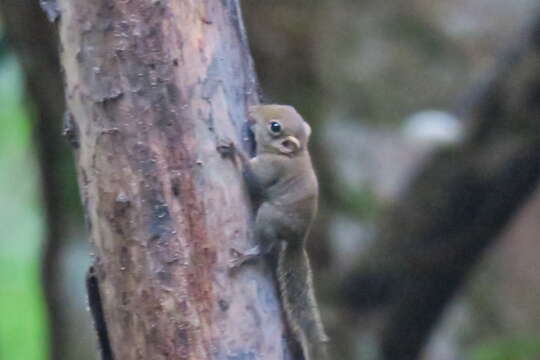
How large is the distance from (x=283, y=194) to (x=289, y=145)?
146 mm

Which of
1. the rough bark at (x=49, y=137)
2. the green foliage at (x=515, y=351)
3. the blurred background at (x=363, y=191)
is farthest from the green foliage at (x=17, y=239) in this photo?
the green foliage at (x=515, y=351)

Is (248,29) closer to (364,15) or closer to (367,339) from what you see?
(367,339)

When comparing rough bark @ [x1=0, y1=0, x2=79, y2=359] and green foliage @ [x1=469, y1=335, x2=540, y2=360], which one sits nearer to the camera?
rough bark @ [x1=0, y1=0, x2=79, y2=359]

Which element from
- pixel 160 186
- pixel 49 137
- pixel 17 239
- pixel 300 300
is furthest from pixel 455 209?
pixel 17 239

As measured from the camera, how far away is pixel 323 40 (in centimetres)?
637

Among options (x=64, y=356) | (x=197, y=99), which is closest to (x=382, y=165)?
(x=64, y=356)

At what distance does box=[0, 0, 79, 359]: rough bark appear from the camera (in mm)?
5094

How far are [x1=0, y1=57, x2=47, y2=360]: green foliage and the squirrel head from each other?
4.45 meters

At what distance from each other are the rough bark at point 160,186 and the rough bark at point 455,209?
2941 mm

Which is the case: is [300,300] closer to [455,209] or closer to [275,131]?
[275,131]

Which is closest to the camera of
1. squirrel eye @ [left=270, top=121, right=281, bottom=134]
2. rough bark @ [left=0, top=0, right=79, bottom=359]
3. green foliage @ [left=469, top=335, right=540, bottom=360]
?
squirrel eye @ [left=270, top=121, right=281, bottom=134]

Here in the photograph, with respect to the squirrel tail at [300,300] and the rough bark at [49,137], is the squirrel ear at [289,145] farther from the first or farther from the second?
the rough bark at [49,137]

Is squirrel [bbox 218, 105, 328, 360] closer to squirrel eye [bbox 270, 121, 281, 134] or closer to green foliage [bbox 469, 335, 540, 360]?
squirrel eye [bbox 270, 121, 281, 134]

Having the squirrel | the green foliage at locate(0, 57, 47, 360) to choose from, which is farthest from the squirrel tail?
the green foliage at locate(0, 57, 47, 360)
